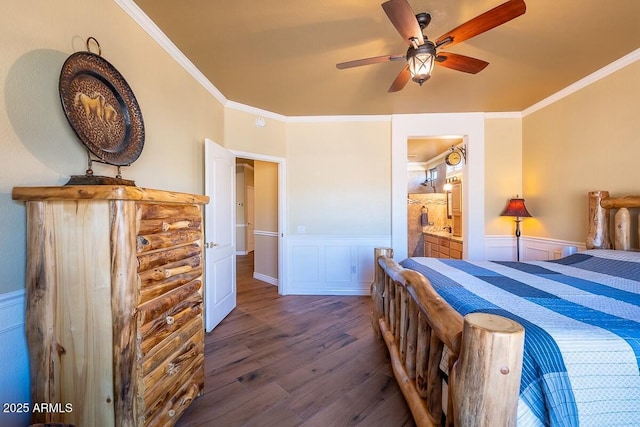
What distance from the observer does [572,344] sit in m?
0.87

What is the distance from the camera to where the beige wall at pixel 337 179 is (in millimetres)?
3795

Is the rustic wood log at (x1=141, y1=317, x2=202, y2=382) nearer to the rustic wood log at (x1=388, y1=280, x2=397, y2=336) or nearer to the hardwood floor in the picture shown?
the hardwood floor

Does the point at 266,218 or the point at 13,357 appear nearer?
the point at 13,357

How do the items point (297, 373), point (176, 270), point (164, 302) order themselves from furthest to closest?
1. point (297, 373)
2. point (176, 270)
3. point (164, 302)

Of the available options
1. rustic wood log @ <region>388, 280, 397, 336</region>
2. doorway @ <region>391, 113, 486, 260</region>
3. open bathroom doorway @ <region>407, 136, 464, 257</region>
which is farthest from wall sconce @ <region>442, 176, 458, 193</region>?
rustic wood log @ <region>388, 280, 397, 336</region>

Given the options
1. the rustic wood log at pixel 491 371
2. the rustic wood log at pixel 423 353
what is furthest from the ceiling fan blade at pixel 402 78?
the rustic wood log at pixel 491 371

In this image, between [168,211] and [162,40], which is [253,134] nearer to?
[162,40]

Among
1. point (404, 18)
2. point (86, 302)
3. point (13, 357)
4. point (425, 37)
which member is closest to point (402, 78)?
point (425, 37)

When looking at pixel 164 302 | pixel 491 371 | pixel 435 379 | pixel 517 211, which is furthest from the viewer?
pixel 517 211

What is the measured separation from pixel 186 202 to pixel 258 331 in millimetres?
1737

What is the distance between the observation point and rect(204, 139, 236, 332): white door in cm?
265

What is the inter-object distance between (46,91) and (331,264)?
10.7 feet

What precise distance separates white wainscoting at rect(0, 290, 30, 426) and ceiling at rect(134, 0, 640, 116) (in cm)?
189

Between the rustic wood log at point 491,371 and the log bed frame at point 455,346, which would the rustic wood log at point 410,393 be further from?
the rustic wood log at point 491,371
